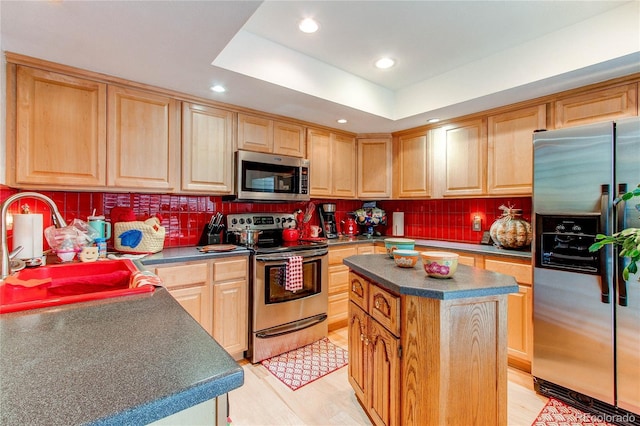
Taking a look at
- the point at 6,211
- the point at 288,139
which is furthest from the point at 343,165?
the point at 6,211

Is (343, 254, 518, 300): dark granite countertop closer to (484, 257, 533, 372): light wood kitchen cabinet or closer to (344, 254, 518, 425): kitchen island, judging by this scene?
(344, 254, 518, 425): kitchen island

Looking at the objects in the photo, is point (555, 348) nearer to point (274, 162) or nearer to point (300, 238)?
point (300, 238)

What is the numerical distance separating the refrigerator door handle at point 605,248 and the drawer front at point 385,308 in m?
1.45

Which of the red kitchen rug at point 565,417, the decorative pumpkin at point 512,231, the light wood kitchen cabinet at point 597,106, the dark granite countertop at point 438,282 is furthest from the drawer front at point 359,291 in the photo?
the light wood kitchen cabinet at point 597,106

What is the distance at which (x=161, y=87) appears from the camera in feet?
7.60

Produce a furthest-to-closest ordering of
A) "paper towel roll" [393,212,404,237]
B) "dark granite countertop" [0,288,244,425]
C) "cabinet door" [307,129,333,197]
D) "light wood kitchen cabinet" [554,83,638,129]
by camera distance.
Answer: "paper towel roll" [393,212,404,237] → "cabinet door" [307,129,333,197] → "light wood kitchen cabinet" [554,83,638,129] → "dark granite countertop" [0,288,244,425]

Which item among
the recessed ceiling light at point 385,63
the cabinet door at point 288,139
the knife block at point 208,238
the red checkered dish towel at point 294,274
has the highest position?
the recessed ceiling light at point 385,63

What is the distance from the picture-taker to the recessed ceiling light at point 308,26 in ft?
6.30


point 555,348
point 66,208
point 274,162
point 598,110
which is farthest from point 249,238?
point 598,110

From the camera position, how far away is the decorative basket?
2.20 m

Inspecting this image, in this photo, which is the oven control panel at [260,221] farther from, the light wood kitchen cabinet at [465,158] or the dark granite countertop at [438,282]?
the light wood kitchen cabinet at [465,158]

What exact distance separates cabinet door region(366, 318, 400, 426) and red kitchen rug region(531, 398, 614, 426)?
3.28 ft

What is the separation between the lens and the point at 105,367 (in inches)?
24.1

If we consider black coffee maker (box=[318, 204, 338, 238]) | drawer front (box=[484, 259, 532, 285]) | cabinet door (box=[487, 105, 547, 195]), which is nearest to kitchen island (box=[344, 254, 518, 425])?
drawer front (box=[484, 259, 532, 285])
